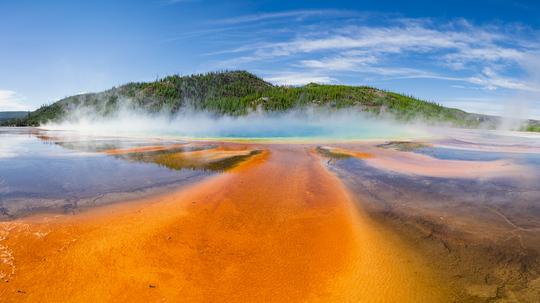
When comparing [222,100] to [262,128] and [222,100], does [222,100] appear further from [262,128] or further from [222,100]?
[262,128]

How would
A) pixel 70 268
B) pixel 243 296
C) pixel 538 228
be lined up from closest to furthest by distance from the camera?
1. pixel 243 296
2. pixel 70 268
3. pixel 538 228

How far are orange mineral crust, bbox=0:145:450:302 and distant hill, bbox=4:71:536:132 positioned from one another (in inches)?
2928

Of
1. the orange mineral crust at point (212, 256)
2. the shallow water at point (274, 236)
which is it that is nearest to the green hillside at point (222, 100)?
the shallow water at point (274, 236)

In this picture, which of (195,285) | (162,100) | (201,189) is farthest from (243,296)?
(162,100)

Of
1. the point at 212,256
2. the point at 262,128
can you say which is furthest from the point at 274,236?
the point at 262,128

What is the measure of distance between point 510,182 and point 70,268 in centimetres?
979

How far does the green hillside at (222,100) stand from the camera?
278 feet

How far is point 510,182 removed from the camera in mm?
8578

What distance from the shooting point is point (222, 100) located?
89812 millimetres

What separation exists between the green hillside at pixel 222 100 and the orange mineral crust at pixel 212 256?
243 ft

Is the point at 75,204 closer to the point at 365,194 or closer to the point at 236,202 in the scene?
the point at 236,202

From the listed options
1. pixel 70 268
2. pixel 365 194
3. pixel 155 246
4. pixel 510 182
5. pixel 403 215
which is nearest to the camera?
pixel 70 268

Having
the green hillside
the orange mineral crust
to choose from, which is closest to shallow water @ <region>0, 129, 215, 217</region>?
the orange mineral crust

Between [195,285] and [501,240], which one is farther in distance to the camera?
[501,240]
